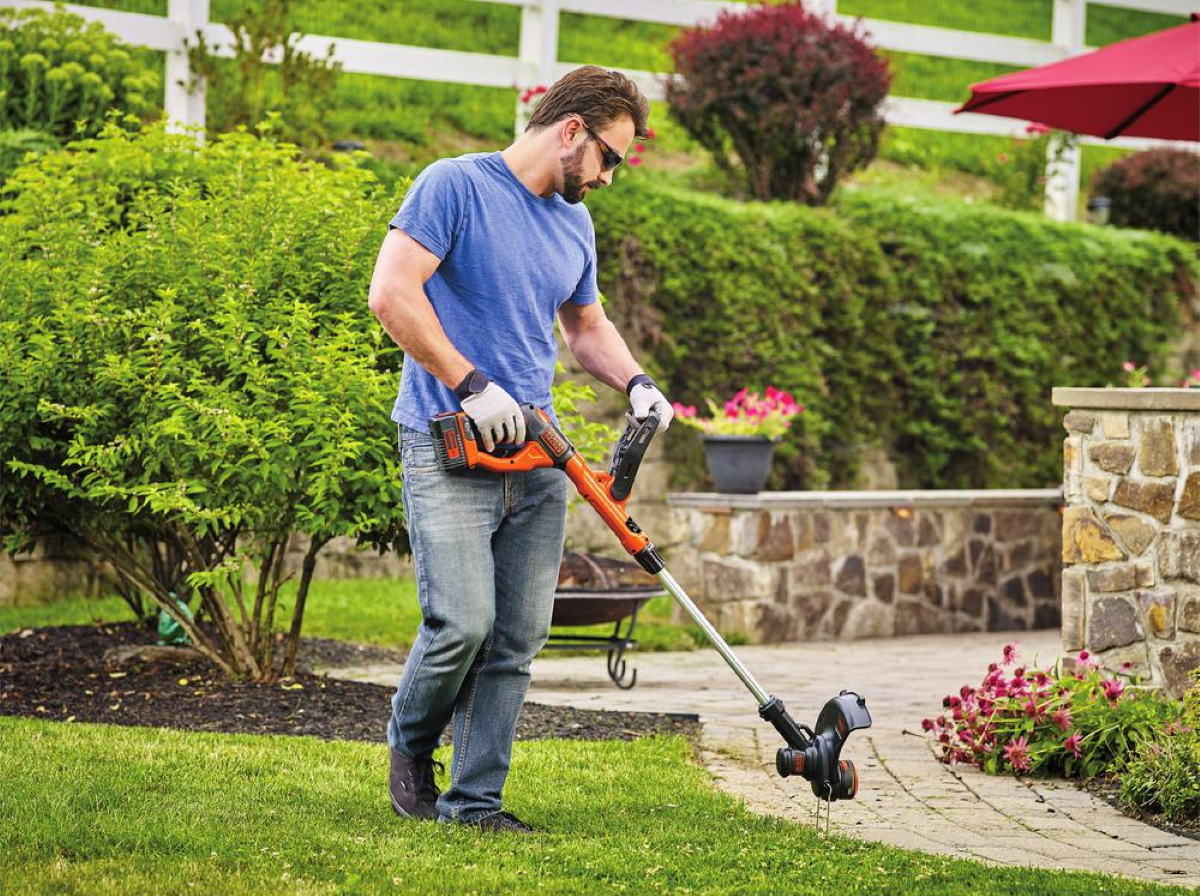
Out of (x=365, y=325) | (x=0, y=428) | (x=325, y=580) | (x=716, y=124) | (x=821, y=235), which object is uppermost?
(x=716, y=124)

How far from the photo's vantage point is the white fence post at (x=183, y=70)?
912 cm

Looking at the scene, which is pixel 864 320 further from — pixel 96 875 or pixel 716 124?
pixel 96 875

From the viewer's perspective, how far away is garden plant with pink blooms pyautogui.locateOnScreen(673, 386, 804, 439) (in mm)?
8727

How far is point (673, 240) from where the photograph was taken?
9352 mm

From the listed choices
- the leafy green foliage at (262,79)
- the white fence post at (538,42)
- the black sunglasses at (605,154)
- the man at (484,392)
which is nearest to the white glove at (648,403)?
the man at (484,392)

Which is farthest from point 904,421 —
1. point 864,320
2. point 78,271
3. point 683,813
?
point 683,813

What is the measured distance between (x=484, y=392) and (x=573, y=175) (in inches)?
22.9

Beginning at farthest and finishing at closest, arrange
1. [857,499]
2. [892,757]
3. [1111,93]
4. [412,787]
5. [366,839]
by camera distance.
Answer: [857,499]
[1111,93]
[892,757]
[412,787]
[366,839]

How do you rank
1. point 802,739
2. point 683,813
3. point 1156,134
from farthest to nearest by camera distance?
1. point 1156,134
2. point 683,813
3. point 802,739

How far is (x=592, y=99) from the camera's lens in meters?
3.84

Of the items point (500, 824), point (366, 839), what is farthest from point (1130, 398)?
point (366, 839)

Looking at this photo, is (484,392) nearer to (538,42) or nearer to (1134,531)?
(1134,531)

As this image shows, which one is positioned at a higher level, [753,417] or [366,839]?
[753,417]

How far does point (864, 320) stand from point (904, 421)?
750mm
